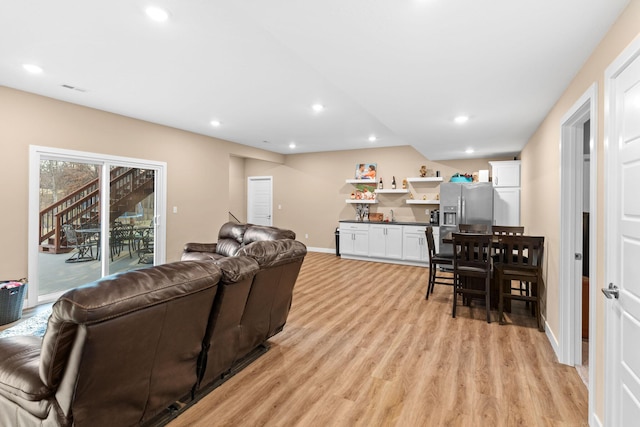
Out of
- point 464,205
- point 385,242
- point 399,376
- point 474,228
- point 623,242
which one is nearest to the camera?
Answer: point 623,242

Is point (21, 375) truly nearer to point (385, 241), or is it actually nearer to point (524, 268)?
point (524, 268)

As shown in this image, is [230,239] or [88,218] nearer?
[88,218]

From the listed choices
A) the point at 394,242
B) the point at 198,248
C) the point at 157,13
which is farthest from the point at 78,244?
the point at 394,242

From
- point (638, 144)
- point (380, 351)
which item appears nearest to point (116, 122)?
point (380, 351)

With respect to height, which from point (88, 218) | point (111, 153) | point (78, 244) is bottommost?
point (78, 244)

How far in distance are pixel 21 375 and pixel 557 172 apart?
3.97m

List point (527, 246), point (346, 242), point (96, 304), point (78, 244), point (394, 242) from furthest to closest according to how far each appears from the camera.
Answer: point (346, 242)
point (394, 242)
point (78, 244)
point (527, 246)
point (96, 304)

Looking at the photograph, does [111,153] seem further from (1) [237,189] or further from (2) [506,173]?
(2) [506,173]

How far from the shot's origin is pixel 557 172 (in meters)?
2.93

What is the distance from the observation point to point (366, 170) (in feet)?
26.3

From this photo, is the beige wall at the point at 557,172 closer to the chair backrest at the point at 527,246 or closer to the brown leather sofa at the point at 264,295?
the chair backrest at the point at 527,246

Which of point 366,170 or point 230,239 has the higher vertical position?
point 366,170

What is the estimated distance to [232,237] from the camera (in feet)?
16.4

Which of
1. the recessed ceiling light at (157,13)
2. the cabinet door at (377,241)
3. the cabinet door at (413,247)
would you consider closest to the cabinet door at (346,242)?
the cabinet door at (377,241)
